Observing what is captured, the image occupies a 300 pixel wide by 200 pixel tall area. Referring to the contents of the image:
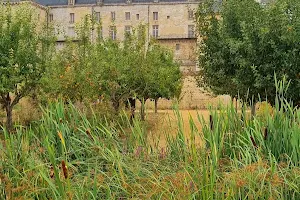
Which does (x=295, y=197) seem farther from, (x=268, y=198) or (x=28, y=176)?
(x=28, y=176)

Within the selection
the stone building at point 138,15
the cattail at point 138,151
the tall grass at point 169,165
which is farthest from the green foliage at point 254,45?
the stone building at point 138,15

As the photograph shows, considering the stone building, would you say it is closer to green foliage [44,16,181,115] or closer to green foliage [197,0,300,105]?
green foliage [44,16,181,115]

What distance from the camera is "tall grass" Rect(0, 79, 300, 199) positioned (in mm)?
2994

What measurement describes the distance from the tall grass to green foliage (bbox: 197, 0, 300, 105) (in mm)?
5854

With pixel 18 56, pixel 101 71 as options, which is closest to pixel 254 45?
pixel 101 71

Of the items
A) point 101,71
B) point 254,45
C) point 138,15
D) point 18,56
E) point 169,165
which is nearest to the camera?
point 169,165

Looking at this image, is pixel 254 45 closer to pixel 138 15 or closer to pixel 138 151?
pixel 138 151

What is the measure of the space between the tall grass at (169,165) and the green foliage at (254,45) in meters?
5.85

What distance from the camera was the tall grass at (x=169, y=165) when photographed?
9.82ft

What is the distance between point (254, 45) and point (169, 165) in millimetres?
8130

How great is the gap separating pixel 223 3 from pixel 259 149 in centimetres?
1050

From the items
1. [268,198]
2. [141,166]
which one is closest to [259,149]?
[268,198]

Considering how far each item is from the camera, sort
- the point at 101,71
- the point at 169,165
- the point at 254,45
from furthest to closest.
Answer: the point at 101,71
the point at 254,45
the point at 169,165

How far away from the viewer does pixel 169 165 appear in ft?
12.5
